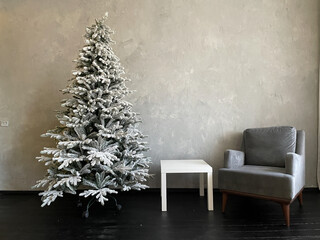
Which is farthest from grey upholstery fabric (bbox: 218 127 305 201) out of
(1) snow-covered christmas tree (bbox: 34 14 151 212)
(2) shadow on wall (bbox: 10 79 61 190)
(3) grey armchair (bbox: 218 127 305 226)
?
(2) shadow on wall (bbox: 10 79 61 190)

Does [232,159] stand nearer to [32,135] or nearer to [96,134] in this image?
[96,134]

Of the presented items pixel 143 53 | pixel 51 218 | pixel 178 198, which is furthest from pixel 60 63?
pixel 178 198

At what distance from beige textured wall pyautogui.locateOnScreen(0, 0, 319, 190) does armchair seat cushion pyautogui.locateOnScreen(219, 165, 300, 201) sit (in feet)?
2.38

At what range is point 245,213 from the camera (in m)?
2.24

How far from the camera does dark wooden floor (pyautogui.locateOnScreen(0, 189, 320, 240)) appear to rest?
1.83 meters

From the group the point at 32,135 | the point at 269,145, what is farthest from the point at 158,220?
the point at 32,135

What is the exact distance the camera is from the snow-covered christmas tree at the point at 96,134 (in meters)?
2.09

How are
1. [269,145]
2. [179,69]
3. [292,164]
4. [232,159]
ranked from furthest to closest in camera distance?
[179,69]
[269,145]
[232,159]
[292,164]

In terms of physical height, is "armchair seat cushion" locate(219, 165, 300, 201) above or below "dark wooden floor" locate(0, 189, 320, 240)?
above

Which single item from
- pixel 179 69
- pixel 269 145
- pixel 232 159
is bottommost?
pixel 232 159

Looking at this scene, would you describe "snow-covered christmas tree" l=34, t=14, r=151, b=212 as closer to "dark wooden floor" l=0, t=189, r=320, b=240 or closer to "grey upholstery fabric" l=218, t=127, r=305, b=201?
"dark wooden floor" l=0, t=189, r=320, b=240

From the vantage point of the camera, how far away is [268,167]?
2410mm

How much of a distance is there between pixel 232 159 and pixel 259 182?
1.34 feet

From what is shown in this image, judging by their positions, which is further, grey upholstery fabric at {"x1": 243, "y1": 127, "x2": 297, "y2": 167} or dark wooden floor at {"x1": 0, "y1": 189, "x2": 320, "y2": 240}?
grey upholstery fabric at {"x1": 243, "y1": 127, "x2": 297, "y2": 167}
